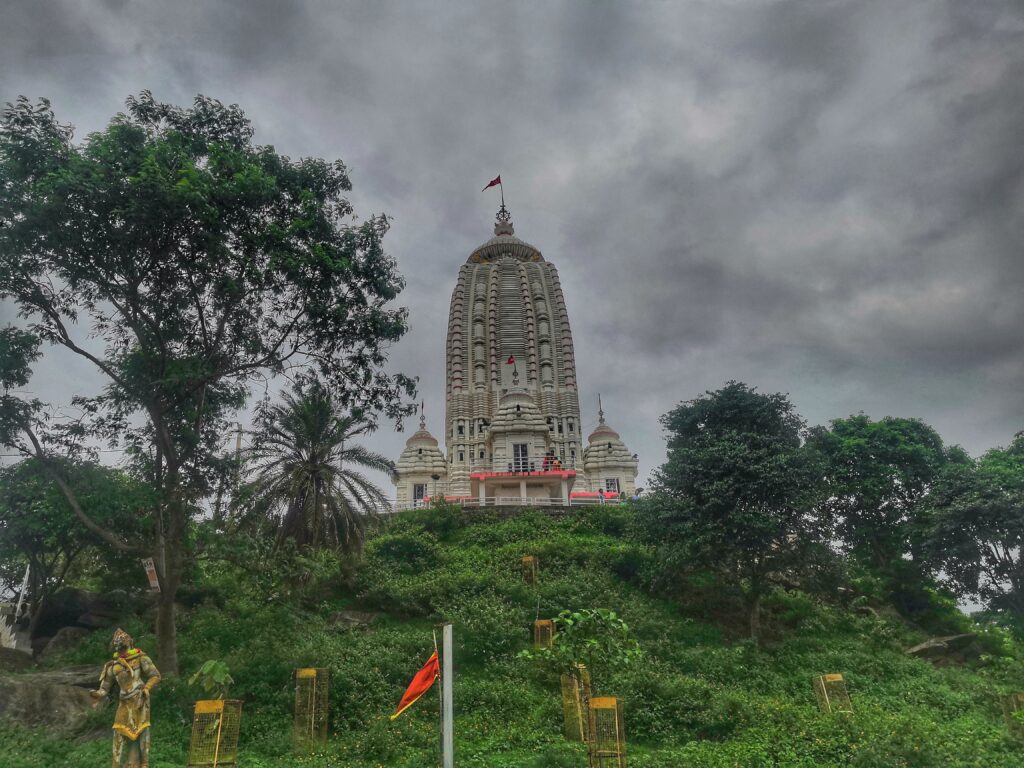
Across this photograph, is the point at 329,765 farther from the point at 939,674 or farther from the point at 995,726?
the point at 939,674

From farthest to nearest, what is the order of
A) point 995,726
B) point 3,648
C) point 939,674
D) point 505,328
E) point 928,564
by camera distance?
point 505,328 < point 928,564 < point 939,674 < point 3,648 < point 995,726

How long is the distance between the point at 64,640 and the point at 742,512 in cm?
2135

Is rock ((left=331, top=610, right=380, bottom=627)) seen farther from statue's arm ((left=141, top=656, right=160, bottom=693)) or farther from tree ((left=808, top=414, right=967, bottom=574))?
tree ((left=808, top=414, right=967, bottom=574))

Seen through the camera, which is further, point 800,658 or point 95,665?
point 800,658

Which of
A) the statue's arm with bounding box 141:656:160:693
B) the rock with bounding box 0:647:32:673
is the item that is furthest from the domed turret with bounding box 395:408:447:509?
the statue's arm with bounding box 141:656:160:693

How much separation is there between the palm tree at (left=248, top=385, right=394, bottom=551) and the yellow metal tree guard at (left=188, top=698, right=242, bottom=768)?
9.58 metres

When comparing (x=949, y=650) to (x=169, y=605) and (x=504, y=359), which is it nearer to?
(x=169, y=605)

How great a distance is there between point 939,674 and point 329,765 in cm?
1840

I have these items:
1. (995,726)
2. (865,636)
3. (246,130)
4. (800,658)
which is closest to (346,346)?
(246,130)

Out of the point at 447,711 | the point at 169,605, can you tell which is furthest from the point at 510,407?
the point at 447,711

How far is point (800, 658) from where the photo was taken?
2073 cm

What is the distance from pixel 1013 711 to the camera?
583 inches

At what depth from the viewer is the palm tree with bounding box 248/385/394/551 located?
2228 cm

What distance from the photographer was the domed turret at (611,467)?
49812 mm
